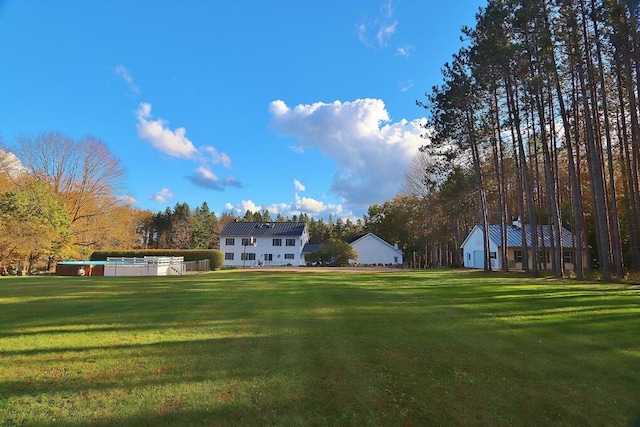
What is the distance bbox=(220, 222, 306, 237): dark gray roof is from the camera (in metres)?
53.8

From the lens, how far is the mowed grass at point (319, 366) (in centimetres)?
348

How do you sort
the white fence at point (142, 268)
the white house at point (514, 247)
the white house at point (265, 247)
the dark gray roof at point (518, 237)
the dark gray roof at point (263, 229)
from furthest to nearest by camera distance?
the dark gray roof at point (263, 229), the white house at point (265, 247), the white house at point (514, 247), the dark gray roof at point (518, 237), the white fence at point (142, 268)

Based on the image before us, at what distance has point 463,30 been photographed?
75.5 feet

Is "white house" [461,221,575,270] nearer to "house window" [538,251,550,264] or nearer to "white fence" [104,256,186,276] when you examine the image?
"house window" [538,251,550,264]

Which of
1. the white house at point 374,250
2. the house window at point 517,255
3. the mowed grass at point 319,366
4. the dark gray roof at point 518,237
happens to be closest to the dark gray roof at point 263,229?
the white house at point 374,250

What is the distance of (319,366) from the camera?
4746 mm

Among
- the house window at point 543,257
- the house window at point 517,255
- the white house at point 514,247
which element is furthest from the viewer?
the house window at point 517,255

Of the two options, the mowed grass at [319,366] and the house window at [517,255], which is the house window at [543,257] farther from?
the mowed grass at [319,366]

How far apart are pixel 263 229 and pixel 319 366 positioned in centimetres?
5060

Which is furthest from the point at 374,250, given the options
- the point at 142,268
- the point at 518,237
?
the point at 142,268

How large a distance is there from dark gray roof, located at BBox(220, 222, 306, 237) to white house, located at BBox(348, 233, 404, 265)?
328 inches

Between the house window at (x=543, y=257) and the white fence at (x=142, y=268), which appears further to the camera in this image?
the house window at (x=543, y=257)

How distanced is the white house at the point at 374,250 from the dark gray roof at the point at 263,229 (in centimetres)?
834

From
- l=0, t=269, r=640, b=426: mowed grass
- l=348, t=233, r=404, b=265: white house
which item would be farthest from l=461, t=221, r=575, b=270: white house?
l=0, t=269, r=640, b=426: mowed grass
